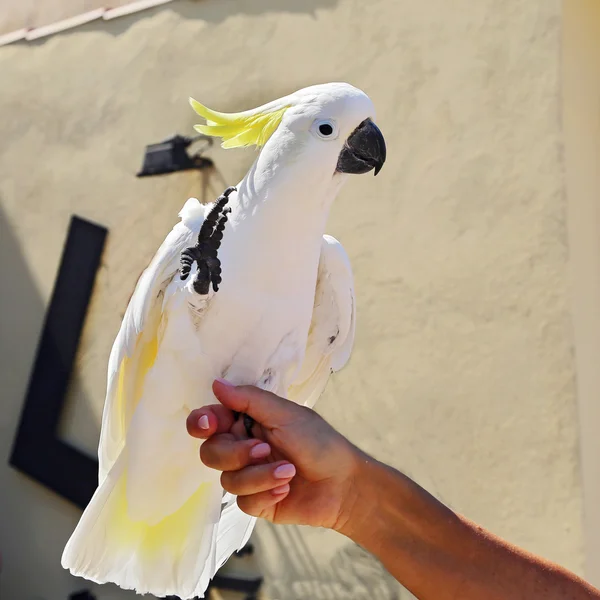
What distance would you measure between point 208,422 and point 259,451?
95 millimetres

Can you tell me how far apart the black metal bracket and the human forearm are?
232cm

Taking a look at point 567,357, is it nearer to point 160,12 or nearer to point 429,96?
point 429,96

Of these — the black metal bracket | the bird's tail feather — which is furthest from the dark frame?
the bird's tail feather

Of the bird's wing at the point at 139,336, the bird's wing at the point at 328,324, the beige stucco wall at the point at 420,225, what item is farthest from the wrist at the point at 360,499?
the beige stucco wall at the point at 420,225

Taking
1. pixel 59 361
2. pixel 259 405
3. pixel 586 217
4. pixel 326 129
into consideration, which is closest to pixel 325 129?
pixel 326 129

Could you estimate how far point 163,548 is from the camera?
5.35ft

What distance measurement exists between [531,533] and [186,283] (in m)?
1.77

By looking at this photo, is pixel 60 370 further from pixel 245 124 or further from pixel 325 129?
pixel 325 129

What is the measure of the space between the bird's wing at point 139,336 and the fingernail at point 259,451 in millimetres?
356

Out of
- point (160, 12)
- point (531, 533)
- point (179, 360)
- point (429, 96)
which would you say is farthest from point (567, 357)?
point (160, 12)

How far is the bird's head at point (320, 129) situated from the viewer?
4.42ft

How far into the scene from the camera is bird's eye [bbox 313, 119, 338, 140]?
1.35m

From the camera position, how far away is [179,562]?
1635mm

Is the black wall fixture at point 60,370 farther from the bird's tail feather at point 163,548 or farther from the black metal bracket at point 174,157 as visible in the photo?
the bird's tail feather at point 163,548
